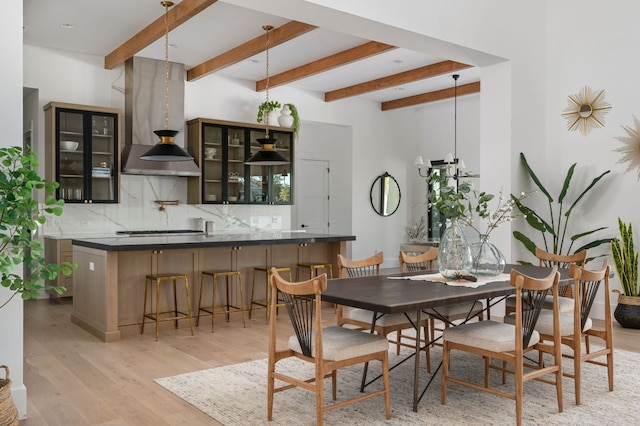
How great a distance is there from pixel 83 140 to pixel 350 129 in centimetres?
472

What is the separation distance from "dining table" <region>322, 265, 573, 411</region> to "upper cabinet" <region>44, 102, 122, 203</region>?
473 cm

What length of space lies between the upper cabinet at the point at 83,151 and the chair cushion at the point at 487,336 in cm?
541

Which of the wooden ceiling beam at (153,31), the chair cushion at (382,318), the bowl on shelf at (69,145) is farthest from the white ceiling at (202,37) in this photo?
the chair cushion at (382,318)

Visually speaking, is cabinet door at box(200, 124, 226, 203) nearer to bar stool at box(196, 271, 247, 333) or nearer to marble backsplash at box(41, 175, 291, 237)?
marble backsplash at box(41, 175, 291, 237)

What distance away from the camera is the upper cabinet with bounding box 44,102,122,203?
687cm

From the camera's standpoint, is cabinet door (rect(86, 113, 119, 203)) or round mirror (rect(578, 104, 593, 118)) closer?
round mirror (rect(578, 104, 593, 118))

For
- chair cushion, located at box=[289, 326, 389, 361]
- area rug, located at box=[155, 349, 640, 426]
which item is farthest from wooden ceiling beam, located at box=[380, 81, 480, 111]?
chair cushion, located at box=[289, 326, 389, 361]

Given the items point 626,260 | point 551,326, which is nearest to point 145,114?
point 551,326

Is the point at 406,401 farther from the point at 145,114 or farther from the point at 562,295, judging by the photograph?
the point at 145,114

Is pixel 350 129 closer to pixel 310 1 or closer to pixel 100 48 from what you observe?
pixel 100 48

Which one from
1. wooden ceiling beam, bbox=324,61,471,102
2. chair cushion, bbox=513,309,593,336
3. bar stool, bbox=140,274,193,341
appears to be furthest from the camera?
wooden ceiling beam, bbox=324,61,471,102

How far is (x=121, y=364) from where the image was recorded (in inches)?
162

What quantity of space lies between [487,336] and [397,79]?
597cm

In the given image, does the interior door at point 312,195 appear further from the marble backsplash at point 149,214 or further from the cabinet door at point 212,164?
the cabinet door at point 212,164
